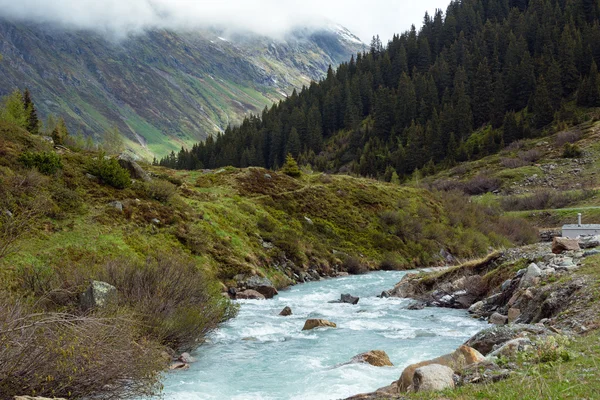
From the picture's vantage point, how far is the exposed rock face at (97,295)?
502 inches

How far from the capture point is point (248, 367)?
1354 centimetres

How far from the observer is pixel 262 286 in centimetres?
2792

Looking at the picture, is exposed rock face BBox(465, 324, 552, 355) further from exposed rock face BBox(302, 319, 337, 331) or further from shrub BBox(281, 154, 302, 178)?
shrub BBox(281, 154, 302, 178)

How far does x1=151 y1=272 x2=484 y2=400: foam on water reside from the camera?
1135 cm

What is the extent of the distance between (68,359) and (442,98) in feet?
392

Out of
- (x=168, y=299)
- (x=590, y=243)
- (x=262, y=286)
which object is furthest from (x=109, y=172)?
(x=590, y=243)

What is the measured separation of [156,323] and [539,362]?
9998 mm

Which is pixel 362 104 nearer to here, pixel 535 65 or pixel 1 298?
pixel 535 65

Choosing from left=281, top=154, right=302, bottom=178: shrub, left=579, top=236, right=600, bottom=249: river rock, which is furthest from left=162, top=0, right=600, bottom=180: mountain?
left=579, top=236, right=600, bottom=249: river rock

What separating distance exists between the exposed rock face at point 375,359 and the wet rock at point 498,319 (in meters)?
5.52

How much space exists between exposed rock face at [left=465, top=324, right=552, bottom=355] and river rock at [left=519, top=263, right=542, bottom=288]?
6372 millimetres

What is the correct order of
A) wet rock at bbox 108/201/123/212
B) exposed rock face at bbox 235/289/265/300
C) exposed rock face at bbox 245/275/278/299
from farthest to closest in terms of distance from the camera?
exposed rock face at bbox 245/275/278/299 < wet rock at bbox 108/201/123/212 < exposed rock face at bbox 235/289/265/300

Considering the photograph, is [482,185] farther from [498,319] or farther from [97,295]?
[97,295]

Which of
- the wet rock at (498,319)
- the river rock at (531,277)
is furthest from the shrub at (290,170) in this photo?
the wet rock at (498,319)
